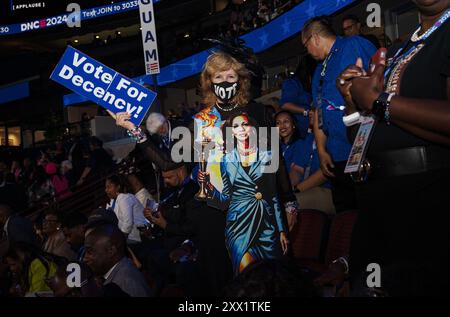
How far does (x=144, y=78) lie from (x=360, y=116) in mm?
25201

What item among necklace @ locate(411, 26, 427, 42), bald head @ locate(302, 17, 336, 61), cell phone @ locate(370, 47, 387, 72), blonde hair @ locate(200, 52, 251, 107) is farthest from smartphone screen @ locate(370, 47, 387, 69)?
bald head @ locate(302, 17, 336, 61)

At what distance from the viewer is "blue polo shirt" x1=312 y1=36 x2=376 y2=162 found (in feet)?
13.0

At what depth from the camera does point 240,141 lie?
12.5 ft

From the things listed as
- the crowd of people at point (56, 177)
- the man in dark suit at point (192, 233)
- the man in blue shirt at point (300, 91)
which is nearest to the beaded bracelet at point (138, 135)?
the man in dark suit at point (192, 233)

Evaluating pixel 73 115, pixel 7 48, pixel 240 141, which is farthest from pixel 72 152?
pixel 7 48

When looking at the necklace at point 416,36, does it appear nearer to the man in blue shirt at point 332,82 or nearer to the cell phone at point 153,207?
the man in blue shirt at point 332,82

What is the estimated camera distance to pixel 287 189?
3.95 m

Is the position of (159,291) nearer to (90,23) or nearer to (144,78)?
(144,78)

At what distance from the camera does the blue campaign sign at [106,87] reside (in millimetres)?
4816

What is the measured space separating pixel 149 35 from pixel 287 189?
2.88 meters

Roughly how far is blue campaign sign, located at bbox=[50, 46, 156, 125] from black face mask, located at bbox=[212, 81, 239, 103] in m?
1.00

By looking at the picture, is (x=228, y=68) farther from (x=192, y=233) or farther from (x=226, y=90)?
(x=192, y=233)

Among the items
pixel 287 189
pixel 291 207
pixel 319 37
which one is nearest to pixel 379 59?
pixel 287 189

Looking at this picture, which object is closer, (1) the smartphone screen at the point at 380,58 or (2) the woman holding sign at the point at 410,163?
(2) the woman holding sign at the point at 410,163
